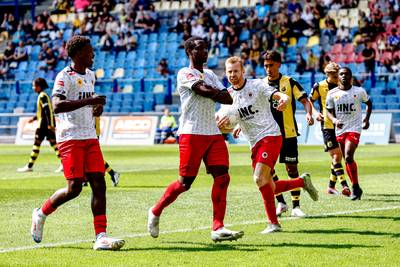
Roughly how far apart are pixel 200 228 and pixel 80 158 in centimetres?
218

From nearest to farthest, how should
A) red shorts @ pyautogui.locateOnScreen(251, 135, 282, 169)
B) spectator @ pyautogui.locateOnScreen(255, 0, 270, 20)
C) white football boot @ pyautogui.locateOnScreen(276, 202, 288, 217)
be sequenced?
red shorts @ pyautogui.locateOnScreen(251, 135, 282, 169) → white football boot @ pyautogui.locateOnScreen(276, 202, 288, 217) → spectator @ pyautogui.locateOnScreen(255, 0, 270, 20)

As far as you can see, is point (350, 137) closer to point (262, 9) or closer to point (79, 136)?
point (79, 136)

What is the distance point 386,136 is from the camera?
37.8m

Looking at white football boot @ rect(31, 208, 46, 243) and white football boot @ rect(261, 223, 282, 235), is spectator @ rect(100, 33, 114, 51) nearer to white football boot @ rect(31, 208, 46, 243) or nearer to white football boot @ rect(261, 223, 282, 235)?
white football boot @ rect(261, 223, 282, 235)

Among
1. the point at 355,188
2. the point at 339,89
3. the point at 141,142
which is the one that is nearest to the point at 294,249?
the point at 355,188

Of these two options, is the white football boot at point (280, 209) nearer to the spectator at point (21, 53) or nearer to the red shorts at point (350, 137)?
the red shorts at point (350, 137)

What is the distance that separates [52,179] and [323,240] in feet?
38.3

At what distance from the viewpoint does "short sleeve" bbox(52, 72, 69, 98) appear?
10.9 meters

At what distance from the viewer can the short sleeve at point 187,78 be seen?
1115 cm

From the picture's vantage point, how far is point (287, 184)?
43.8 ft

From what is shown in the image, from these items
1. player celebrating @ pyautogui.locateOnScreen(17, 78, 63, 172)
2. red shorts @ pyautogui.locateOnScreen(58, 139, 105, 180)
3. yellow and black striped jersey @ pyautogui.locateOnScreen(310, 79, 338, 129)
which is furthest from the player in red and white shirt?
player celebrating @ pyautogui.locateOnScreen(17, 78, 63, 172)

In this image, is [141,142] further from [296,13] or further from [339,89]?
[339,89]

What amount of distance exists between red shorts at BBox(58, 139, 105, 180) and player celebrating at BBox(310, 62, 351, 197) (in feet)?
23.7

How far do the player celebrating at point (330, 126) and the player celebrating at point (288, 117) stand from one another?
299 cm
